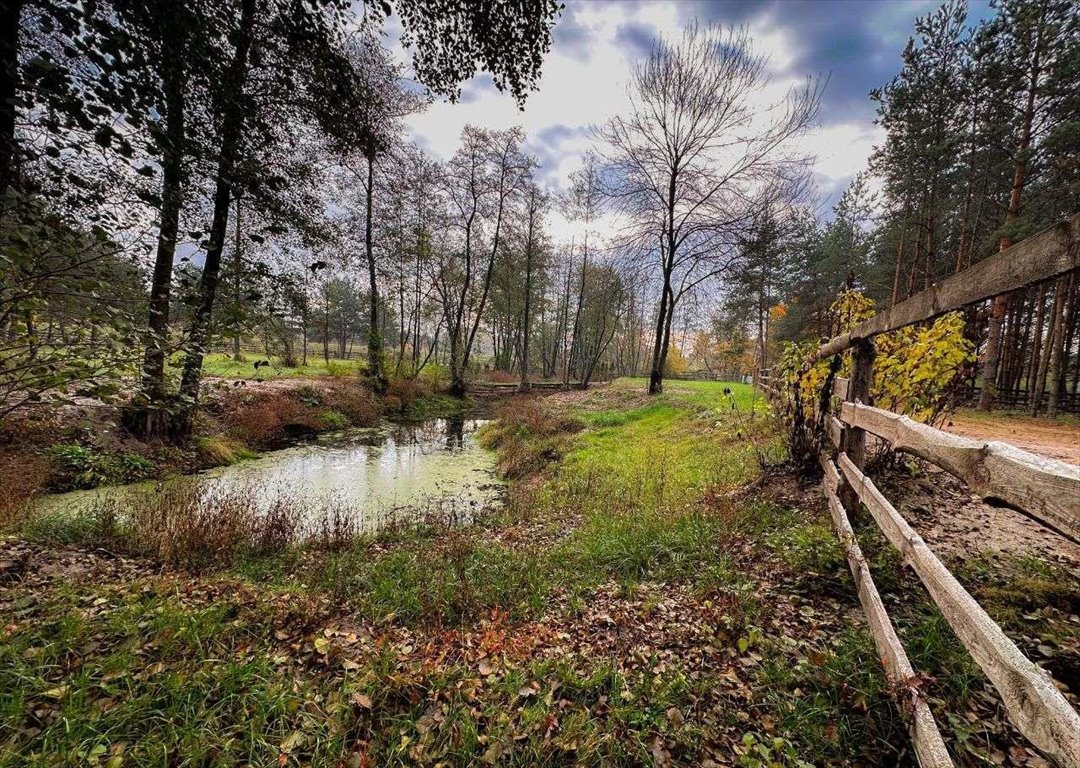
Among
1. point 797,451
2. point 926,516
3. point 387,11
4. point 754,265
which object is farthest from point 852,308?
point 754,265

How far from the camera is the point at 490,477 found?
931 centimetres

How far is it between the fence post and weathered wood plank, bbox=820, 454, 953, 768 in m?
0.67

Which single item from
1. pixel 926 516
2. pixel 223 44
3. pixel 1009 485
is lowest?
pixel 926 516

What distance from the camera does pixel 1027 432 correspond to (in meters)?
8.85

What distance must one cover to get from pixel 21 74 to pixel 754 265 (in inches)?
647

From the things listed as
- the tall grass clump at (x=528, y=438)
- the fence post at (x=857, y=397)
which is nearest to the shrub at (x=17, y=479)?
the tall grass clump at (x=528, y=438)

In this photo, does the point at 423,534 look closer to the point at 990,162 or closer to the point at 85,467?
the point at 85,467

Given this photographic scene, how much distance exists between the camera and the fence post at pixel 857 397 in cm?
365

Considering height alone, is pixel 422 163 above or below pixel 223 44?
above

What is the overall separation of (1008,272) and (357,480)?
9410mm

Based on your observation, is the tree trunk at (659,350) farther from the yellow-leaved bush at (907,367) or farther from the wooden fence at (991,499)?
the wooden fence at (991,499)

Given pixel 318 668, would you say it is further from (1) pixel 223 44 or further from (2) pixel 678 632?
(1) pixel 223 44

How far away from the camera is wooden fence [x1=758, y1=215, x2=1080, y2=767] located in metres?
1.15

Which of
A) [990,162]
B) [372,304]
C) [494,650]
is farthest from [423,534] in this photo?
[990,162]
